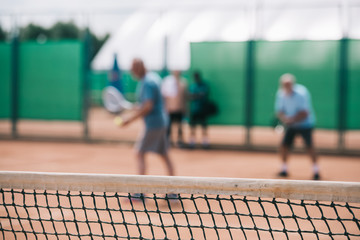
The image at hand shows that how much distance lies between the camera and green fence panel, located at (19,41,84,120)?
39.2 ft

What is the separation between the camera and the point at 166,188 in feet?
9.64

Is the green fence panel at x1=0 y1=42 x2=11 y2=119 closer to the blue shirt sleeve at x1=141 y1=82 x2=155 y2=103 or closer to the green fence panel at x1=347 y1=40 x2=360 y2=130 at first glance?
the blue shirt sleeve at x1=141 y1=82 x2=155 y2=103

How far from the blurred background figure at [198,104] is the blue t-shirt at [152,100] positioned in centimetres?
485

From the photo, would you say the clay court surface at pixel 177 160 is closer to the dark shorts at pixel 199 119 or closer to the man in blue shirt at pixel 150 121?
the dark shorts at pixel 199 119

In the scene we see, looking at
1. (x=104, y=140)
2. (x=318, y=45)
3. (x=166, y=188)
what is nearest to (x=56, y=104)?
(x=104, y=140)

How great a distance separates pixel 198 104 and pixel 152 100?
506cm

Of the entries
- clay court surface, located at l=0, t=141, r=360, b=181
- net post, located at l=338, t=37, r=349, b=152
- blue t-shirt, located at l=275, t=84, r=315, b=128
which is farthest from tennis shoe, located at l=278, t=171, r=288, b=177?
net post, located at l=338, t=37, r=349, b=152

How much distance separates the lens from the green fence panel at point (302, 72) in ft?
34.0

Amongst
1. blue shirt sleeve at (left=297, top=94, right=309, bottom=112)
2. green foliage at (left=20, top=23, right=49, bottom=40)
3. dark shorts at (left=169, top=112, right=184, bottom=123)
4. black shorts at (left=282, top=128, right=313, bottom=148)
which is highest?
green foliage at (left=20, top=23, right=49, bottom=40)

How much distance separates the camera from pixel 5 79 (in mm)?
12383

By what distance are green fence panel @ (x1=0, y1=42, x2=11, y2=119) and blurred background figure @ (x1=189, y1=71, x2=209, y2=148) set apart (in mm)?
4495

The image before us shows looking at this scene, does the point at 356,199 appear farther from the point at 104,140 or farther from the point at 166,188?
the point at 104,140

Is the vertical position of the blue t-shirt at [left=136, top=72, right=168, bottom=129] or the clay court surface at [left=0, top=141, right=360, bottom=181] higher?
the blue t-shirt at [left=136, top=72, right=168, bottom=129]

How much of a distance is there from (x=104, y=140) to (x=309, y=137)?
223 inches
